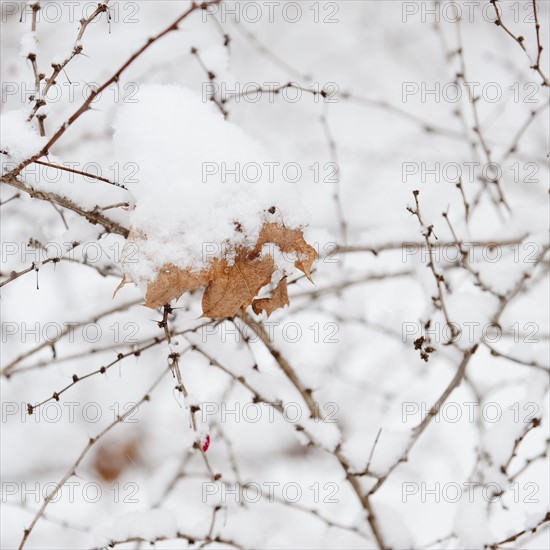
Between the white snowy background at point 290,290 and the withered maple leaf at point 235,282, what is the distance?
0.06 metres

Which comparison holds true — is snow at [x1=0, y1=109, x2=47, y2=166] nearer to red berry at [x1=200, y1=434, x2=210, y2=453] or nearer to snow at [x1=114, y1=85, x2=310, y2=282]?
snow at [x1=114, y1=85, x2=310, y2=282]

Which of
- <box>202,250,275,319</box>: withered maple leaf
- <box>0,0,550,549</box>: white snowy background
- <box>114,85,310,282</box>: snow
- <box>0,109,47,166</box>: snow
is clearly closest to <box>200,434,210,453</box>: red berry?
<box>0,0,550,549</box>: white snowy background

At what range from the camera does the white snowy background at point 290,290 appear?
1.58m

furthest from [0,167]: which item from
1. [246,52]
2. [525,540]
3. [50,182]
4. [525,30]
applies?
[525,30]

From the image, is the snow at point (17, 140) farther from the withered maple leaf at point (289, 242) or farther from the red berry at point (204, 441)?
the red berry at point (204, 441)

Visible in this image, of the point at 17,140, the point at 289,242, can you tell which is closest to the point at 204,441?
the point at 289,242

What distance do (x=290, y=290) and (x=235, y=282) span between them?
1.89 metres

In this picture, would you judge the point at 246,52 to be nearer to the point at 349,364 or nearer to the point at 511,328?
the point at 349,364

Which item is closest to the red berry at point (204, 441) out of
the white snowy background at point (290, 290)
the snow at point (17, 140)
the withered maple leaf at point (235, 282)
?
the white snowy background at point (290, 290)

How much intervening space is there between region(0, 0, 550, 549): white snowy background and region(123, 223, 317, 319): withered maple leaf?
3 centimetres

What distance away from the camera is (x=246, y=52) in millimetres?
5609

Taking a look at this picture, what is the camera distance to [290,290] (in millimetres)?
3311

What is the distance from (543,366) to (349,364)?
2.62 meters

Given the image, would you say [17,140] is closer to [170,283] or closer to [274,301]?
[170,283]
